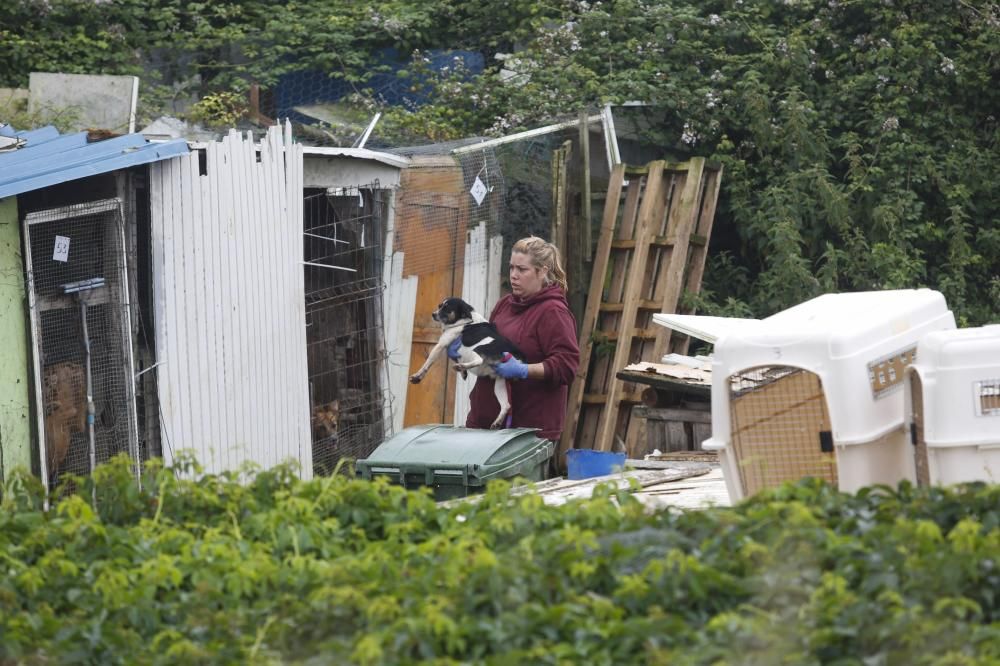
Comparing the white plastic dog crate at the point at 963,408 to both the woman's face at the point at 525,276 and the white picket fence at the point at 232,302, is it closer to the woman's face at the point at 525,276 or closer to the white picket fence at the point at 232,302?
the woman's face at the point at 525,276

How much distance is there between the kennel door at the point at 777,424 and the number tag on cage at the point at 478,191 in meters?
4.57

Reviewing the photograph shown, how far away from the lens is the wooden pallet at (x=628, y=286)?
1045 centimetres

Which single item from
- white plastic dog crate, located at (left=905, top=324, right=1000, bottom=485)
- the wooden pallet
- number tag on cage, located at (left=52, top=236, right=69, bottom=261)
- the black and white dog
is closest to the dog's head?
the black and white dog

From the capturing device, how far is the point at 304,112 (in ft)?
42.8

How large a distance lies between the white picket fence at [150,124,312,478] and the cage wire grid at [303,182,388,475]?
0.42m

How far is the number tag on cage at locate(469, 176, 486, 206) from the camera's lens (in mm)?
9656

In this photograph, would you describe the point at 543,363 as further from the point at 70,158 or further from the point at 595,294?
the point at 595,294

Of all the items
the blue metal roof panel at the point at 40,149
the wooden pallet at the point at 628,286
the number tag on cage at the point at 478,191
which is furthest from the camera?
the wooden pallet at the point at 628,286

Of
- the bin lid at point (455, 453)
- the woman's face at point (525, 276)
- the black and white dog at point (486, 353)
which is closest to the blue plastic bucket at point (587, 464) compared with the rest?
the black and white dog at point (486, 353)

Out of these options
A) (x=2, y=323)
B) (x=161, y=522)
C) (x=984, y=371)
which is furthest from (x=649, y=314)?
(x=161, y=522)

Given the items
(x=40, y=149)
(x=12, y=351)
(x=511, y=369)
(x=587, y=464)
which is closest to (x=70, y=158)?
(x=40, y=149)

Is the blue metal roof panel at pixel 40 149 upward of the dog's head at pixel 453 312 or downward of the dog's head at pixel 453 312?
upward

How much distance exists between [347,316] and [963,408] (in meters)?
5.12

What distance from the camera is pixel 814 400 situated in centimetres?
528
